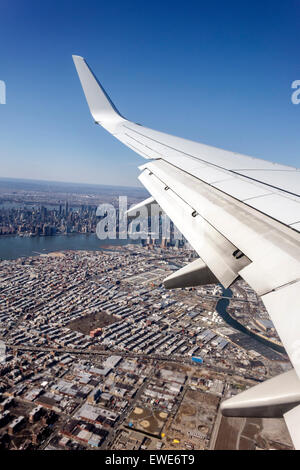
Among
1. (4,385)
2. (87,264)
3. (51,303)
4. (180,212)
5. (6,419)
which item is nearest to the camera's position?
(180,212)

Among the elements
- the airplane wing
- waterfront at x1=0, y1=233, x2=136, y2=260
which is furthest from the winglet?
waterfront at x1=0, y1=233, x2=136, y2=260

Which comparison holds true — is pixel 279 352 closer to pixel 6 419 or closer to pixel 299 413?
pixel 6 419

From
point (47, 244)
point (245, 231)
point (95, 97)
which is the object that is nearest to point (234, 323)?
point (95, 97)

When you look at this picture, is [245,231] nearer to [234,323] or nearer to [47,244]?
[234,323]

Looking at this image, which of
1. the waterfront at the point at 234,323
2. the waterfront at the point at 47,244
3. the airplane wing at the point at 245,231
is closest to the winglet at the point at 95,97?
the airplane wing at the point at 245,231

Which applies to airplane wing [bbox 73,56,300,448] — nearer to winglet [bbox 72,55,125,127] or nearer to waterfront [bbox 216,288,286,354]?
winglet [bbox 72,55,125,127]

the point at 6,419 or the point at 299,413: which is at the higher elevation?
the point at 299,413
